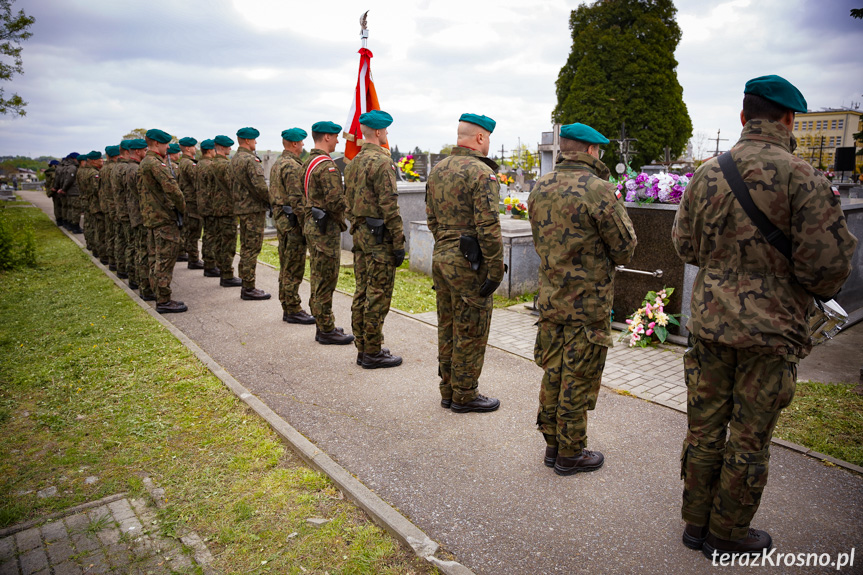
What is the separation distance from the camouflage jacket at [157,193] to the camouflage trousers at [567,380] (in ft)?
19.9

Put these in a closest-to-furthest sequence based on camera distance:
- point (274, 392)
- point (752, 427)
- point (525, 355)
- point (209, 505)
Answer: point (752, 427) < point (209, 505) < point (274, 392) < point (525, 355)

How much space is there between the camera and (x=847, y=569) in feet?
9.44

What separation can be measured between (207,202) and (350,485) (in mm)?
7802

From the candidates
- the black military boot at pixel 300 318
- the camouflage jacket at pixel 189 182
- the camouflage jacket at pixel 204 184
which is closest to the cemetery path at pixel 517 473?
the black military boot at pixel 300 318

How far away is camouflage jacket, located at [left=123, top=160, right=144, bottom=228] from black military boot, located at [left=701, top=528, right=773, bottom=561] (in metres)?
8.31

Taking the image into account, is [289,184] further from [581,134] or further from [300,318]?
[581,134]

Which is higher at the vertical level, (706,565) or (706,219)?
(706,219)

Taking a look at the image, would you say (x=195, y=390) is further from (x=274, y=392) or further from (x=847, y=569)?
(x=847, y=569)

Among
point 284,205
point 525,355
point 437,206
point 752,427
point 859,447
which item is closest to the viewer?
point 752,427

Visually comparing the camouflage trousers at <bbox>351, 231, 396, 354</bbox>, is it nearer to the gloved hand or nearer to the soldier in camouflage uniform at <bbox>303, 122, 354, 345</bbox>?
the soldier in camouflage uniform at <bbox>303, 122, 354, 345</bbox>

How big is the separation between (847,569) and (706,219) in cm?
194

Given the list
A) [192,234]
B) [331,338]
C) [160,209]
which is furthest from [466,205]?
[192,234]

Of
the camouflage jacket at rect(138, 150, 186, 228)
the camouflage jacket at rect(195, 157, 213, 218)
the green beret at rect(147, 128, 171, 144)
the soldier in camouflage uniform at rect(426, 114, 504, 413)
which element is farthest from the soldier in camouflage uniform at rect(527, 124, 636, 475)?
the camouflage jacket at rect(195, 157, 213, 218)

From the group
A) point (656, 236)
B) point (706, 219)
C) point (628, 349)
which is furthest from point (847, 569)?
point (656, 236)
